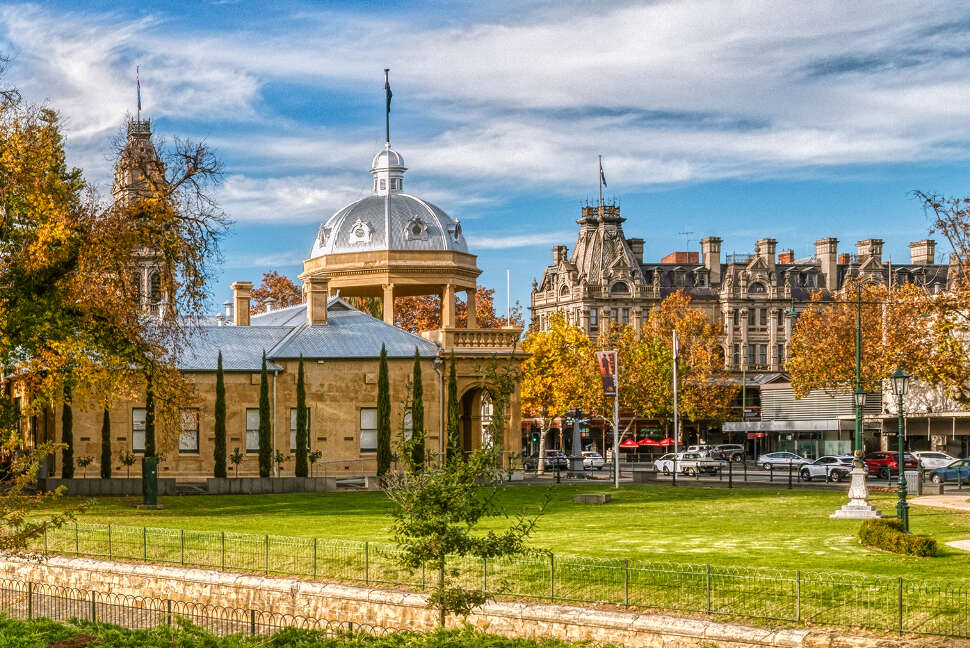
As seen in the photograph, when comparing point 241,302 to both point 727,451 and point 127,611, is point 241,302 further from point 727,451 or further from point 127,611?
point 727,451

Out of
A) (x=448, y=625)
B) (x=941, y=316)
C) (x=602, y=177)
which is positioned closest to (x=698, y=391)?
(x=602, y=177)

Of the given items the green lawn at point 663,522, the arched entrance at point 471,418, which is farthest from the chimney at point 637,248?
the green lawn at point 663,522

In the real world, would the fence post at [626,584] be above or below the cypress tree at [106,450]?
below

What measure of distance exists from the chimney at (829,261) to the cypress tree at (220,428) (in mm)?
82920

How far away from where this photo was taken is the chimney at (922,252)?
128000 mm

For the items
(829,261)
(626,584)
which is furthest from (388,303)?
(829,261)

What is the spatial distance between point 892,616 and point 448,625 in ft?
25.5

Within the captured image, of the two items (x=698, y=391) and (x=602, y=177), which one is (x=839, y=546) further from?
(x=602, y=177)

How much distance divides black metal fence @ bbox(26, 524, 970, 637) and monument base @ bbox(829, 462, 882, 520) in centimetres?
1242

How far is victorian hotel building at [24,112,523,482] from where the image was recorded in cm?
5453

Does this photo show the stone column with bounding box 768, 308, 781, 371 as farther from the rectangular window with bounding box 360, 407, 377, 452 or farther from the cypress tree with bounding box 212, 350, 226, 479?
the cypress tree with bounding box 212, 350, 226, 479

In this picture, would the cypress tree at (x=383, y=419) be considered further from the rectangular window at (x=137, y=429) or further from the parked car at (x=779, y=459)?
the parked car at (x=779, y=459)

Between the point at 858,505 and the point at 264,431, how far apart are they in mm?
25473

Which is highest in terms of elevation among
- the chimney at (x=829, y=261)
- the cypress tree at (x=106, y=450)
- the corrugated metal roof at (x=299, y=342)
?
the chimney at (x=829, y=261)
